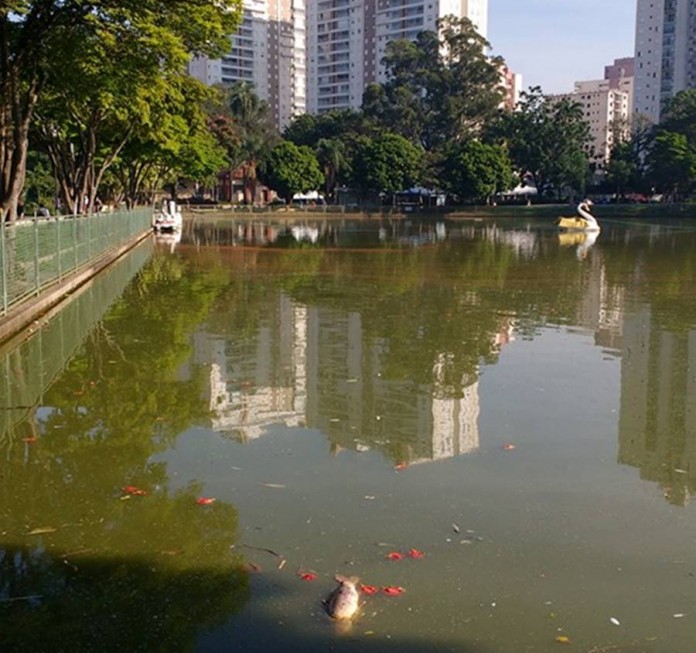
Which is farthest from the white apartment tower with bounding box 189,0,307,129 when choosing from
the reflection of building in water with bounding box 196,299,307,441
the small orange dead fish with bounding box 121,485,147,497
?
the small orange dead fish with bounding box 121,485,147,497

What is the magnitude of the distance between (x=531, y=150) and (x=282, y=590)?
102 meters

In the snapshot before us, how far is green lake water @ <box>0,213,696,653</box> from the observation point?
4273mm

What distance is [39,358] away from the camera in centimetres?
1112

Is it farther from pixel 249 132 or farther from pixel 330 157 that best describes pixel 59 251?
pixel 249 132

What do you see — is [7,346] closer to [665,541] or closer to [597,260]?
[665,541]

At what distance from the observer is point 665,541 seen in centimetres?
527

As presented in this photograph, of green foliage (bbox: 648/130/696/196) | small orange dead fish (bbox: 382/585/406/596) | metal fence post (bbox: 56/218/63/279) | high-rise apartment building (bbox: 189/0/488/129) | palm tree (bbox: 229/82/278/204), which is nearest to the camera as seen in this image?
small orange dead fish (bbox: 382/585/406/596)

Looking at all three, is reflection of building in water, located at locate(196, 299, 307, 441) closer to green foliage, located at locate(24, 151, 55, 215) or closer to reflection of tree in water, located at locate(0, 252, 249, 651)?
reflection of tree in water, located at locate(0, 252, 249, 651)

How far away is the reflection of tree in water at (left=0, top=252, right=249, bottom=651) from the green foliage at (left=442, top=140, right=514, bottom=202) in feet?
297

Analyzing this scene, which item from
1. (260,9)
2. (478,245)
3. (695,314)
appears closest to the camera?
(695,314)

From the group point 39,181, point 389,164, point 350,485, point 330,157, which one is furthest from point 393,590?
point 330,157

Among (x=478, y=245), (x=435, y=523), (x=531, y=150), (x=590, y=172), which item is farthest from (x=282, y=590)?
(x=590, y=172)

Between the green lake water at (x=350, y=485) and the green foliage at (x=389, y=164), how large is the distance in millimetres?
88258

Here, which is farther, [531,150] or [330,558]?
[531,150]
